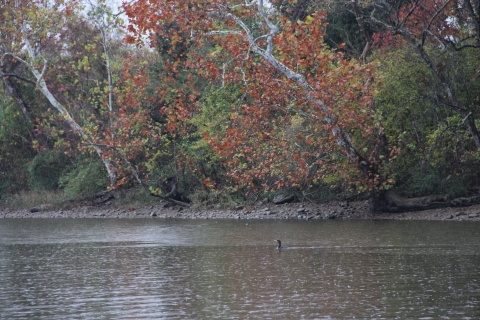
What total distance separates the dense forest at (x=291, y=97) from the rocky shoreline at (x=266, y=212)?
2.18 ft

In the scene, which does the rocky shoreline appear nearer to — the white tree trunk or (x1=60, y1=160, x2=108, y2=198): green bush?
(x1=60, y1=160, x2=108, y2=198): green bush

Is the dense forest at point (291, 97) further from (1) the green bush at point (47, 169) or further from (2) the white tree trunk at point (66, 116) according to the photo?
(1) the green bush at point (47, 169)

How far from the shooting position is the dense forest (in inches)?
854

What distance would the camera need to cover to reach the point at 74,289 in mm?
11820

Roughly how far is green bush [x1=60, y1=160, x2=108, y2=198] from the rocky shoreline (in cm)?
95

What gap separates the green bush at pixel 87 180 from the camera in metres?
34.0

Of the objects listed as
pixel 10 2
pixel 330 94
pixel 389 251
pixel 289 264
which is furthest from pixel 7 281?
pixel 10 2

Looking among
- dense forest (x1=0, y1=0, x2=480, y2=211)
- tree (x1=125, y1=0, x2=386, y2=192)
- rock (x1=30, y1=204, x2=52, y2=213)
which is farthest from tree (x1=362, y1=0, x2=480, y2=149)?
rock (x1=30, y1=204, x2=52, y2=213)

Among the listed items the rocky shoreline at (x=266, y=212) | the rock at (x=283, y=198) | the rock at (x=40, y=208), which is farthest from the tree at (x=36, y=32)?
the rock at (x=283, y=198)

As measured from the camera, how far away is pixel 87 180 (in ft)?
112

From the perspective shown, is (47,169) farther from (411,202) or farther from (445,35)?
(445,35)

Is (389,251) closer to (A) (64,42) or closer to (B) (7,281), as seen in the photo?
(B) (7,281)

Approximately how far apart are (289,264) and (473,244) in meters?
5.05

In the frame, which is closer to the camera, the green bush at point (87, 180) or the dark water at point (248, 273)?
the dark water at point (248, 273)
